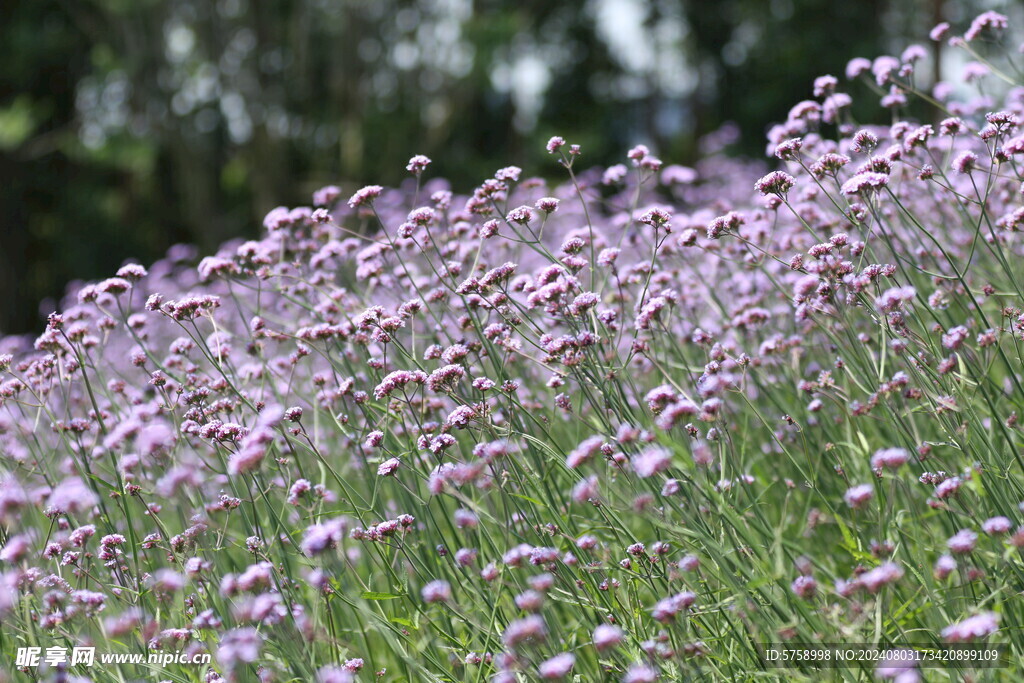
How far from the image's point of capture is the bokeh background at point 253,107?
14.6 metres

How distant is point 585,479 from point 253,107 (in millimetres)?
14045

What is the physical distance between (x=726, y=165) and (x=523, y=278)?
291 inches

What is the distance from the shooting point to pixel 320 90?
68.6 feet

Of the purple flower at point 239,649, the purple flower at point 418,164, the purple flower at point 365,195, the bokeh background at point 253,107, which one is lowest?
the purple flower at point 239,649

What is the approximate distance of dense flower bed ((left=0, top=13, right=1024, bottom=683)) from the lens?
229cm

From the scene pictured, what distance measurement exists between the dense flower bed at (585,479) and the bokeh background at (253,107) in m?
7.56

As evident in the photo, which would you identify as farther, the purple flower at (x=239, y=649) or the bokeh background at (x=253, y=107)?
the bokeh background at (x=253, y=107)

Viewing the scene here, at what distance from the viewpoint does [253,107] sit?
14984mm

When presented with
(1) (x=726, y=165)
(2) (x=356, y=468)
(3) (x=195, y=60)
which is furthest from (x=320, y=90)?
(2) (x=356, y=468)

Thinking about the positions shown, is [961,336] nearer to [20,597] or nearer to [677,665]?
[677,665]

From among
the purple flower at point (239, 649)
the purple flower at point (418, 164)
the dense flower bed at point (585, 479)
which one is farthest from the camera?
the purple flower at point (418, 164)

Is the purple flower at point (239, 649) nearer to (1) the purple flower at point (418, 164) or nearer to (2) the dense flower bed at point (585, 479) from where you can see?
(2) the dense flower bed at point (585, 479)

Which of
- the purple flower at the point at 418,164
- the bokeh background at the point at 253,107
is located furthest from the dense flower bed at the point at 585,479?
the bokeh background at the point at 253,107

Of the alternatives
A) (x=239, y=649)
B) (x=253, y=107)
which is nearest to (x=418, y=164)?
(x=239, y=649)
